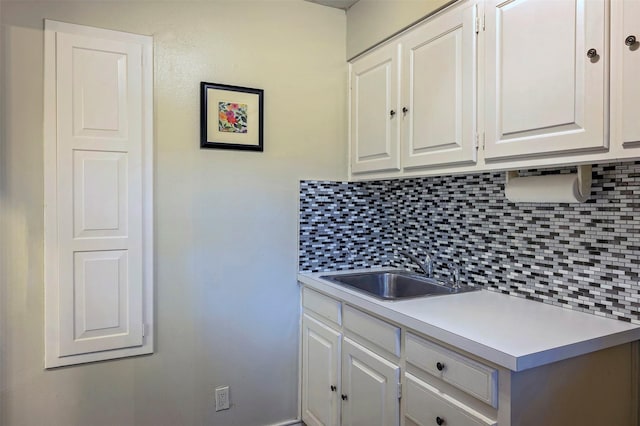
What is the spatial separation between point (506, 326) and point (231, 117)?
1.56m

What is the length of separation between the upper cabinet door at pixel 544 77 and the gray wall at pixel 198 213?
105cm

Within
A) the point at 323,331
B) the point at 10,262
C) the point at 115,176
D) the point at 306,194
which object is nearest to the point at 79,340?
the point at 10,262

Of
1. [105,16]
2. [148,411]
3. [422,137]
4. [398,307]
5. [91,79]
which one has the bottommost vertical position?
[148,411]

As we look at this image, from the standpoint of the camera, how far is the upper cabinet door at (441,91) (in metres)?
1.58

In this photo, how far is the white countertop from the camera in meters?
1.12

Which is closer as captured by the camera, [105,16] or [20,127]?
[20,127]

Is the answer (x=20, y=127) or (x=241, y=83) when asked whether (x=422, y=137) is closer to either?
(x=241, y=83)

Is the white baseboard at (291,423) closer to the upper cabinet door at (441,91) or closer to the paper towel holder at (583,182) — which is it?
the upper cabinet door at (441,91)

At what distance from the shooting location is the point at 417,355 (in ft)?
4.60

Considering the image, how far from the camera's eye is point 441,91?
1.71 m

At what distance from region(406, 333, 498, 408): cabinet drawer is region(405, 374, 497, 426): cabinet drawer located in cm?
6

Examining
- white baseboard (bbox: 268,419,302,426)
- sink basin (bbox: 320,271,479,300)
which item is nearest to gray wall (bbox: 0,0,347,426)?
white baseboard (bbox: 268,419,302,426)

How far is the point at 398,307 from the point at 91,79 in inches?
64.0

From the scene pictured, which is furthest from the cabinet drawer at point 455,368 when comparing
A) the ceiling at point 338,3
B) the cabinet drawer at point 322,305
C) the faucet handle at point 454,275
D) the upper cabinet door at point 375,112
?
the ceiling at point 338,3
